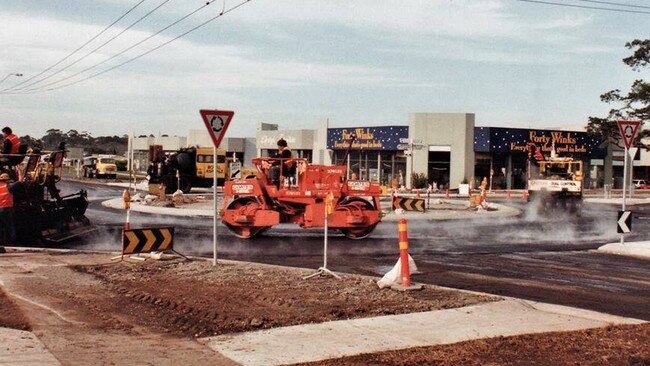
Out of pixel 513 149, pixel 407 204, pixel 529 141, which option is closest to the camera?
pixel 407 204

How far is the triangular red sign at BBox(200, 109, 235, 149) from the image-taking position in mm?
12883

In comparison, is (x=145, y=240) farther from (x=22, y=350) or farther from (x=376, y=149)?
(x=376, y=149)

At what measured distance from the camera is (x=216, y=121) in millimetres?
13016

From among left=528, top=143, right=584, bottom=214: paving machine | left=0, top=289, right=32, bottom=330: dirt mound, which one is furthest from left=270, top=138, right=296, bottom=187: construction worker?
left=528, top=143, right=584, bottom=214: paving machine

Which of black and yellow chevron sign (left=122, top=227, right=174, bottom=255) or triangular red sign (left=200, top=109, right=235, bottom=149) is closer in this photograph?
triangular red sign (left=200, top=109, right=235, bottom=149)

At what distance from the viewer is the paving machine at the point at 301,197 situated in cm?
1858

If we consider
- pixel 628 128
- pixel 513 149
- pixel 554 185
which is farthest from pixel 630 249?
pixel 513 149

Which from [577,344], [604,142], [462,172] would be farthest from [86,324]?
[604,142]

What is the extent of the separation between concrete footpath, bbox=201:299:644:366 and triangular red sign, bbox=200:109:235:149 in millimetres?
5364

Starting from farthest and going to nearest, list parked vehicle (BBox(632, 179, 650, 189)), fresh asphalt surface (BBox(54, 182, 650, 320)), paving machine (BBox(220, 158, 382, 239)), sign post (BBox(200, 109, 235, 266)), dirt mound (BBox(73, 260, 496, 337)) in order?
parked vehicle (BBox(632, 179, 650, 189)), paving machine (BBox(220, 158, 382, 239)), sign post (BBox(200, 109, 235, 266)), fresh asphalt surface (BBox(54, 182, 650, 320)), dirt mound (BBox(73, 260, 496, 337))

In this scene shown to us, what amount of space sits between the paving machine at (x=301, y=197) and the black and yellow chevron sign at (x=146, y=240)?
A: 16.5 ft

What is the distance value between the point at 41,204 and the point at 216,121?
20.7 ft

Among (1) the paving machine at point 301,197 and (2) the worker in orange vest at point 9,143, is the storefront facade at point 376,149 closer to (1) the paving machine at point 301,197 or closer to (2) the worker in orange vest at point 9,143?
(1) the paving machine at point 301,197

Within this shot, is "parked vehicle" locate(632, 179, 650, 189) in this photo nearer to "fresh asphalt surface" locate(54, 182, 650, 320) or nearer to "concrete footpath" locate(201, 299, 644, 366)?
"fresh asphalt surface" locate(54, 182, 650, 320)
